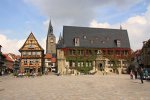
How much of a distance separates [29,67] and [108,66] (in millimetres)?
26997

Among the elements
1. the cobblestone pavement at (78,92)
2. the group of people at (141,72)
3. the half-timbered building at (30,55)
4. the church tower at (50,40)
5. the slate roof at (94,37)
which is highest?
the church tower at (50,40)

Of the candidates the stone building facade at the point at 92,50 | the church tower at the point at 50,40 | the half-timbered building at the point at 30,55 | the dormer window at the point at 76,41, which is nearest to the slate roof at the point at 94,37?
the stone building facade at the point at 92,50

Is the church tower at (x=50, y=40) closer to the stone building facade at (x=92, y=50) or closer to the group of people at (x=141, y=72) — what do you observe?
the stone building facade at (x=92, y=50)

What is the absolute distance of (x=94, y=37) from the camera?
82.5 meters

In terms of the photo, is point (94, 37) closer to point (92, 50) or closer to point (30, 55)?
point (92, 50)

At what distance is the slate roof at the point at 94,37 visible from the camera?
261ft

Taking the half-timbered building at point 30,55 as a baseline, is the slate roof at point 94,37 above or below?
above

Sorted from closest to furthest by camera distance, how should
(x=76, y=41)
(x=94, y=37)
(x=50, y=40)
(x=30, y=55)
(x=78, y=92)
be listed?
(x=78, y=92) → (x=76, y=41) → (x=94, y=37) → (x=30, y=55) → (x=50, y=40)

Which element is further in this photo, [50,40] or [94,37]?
[50,40]

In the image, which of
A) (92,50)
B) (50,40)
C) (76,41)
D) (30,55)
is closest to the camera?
(76,41)

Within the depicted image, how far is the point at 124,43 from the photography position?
84625 millimetres

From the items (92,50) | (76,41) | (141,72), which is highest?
(76,41)

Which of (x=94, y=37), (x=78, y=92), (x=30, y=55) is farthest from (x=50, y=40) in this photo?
(x=78, y=92)

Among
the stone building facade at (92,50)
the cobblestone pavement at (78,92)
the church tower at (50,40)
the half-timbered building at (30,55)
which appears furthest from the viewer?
the church tower at (50,40)
